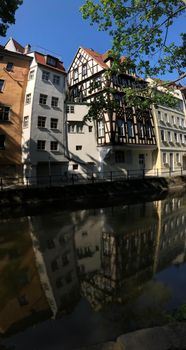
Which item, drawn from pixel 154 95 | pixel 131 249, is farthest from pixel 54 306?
pixel 154 95

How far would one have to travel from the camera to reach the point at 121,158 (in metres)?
30.8

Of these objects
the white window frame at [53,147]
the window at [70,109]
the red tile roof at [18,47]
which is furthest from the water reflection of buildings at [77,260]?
the red tile roof at [18,47]

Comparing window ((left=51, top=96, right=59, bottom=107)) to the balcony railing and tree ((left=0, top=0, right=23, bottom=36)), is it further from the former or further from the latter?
tree ((left=0, top=0, right=23, bottom=36))

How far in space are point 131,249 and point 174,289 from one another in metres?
2.87

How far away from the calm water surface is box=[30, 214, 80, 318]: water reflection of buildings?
0.08 ft

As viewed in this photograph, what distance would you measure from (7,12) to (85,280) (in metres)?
13.8

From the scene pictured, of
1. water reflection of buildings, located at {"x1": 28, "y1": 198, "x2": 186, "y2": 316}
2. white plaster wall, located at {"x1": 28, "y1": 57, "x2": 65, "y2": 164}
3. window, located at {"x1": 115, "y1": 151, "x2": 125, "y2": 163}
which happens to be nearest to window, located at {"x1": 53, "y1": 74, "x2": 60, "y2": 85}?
white plaster wall, located at {"x1": 28, "y1": 57, "x2": 65, "y2": 164}

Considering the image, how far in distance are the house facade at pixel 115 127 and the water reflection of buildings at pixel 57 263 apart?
17253mm

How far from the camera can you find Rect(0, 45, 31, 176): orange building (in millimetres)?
24870

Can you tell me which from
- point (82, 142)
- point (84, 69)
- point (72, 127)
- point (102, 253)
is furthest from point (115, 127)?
point (102, 253)

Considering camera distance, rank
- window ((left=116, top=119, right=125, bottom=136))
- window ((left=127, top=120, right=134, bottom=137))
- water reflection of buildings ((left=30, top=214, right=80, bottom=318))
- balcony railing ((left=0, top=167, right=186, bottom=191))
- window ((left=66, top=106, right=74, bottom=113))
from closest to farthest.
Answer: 1. water reflection of buildings ((left=30, top=214, right=80, bottom=318))
2. balcony railing ((left=0, top=167, right=186, bottom=191))
3. window ((left=116, top=119, right=125, bottom=136))
4. window ((left=66, top=106, right=74, bottom=113))
5. window ((left=127, top=120, right=134, bottom=137))

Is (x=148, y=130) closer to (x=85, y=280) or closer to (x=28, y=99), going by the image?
(x=28, y=99)

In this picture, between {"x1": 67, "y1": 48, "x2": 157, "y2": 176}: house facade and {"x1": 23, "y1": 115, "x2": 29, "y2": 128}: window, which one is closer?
{"x1": 23, "y1": 115, "x2": 29, "y2": 128}: window

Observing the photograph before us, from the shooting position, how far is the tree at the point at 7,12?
12281 millimetres
